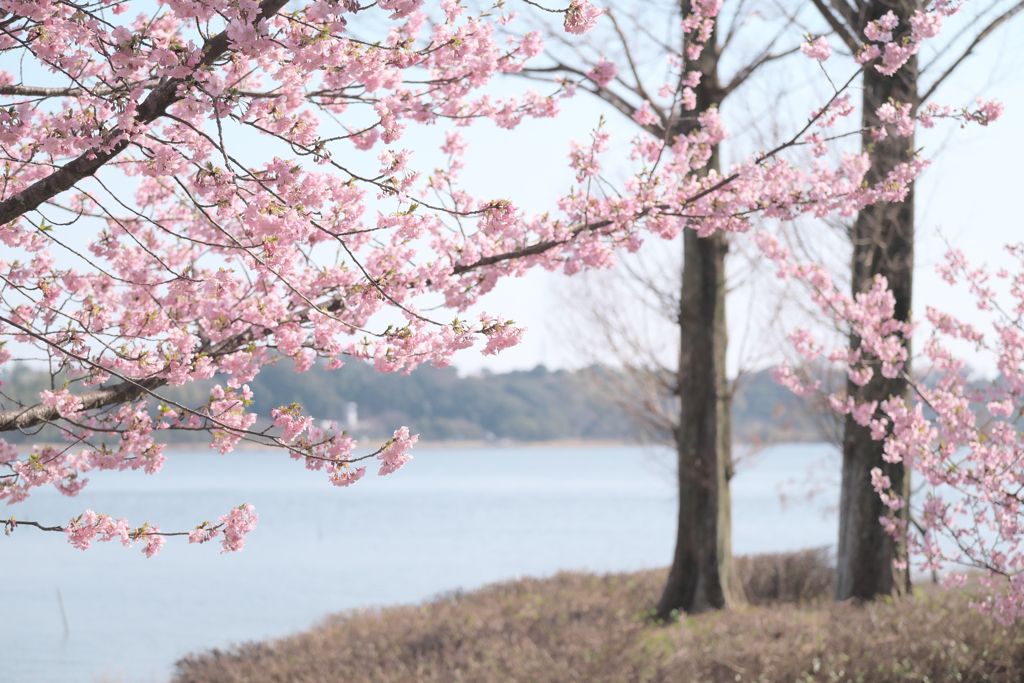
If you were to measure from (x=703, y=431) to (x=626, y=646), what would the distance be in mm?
2415

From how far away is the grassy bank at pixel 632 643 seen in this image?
5137mm

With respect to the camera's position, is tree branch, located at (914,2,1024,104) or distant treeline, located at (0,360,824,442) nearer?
tree branch, located at (914,2,1024,104)

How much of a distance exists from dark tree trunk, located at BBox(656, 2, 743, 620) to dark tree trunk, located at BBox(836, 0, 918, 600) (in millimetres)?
1131

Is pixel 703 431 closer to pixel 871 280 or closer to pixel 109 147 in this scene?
pixel 871 280

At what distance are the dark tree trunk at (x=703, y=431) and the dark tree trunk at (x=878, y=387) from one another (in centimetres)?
113

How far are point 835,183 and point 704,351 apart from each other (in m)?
4.15

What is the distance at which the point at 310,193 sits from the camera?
2.88m

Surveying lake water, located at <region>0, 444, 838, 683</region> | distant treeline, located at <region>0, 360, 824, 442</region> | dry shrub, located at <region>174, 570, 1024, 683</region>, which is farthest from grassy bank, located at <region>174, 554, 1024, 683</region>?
distant treeline, located at <region>0, 360, 824, 442</region>

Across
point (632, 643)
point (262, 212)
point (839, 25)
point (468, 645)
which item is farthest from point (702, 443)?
point (262, 212)

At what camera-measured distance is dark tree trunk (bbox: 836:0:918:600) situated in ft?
23.3

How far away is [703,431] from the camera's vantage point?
26.2ft

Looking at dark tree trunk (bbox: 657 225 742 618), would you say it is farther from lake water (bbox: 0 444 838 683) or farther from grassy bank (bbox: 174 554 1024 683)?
lake water (bbox: 0 444 838 683)

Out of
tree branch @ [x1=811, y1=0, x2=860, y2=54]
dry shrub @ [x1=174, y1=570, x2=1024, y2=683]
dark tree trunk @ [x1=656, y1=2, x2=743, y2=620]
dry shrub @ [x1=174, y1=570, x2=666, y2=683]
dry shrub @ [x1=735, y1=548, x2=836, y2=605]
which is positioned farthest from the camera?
dry shrub @ [x1=735, y1=548, x2=836, y2=605]

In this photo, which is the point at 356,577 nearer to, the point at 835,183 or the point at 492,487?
the point at 835,183
